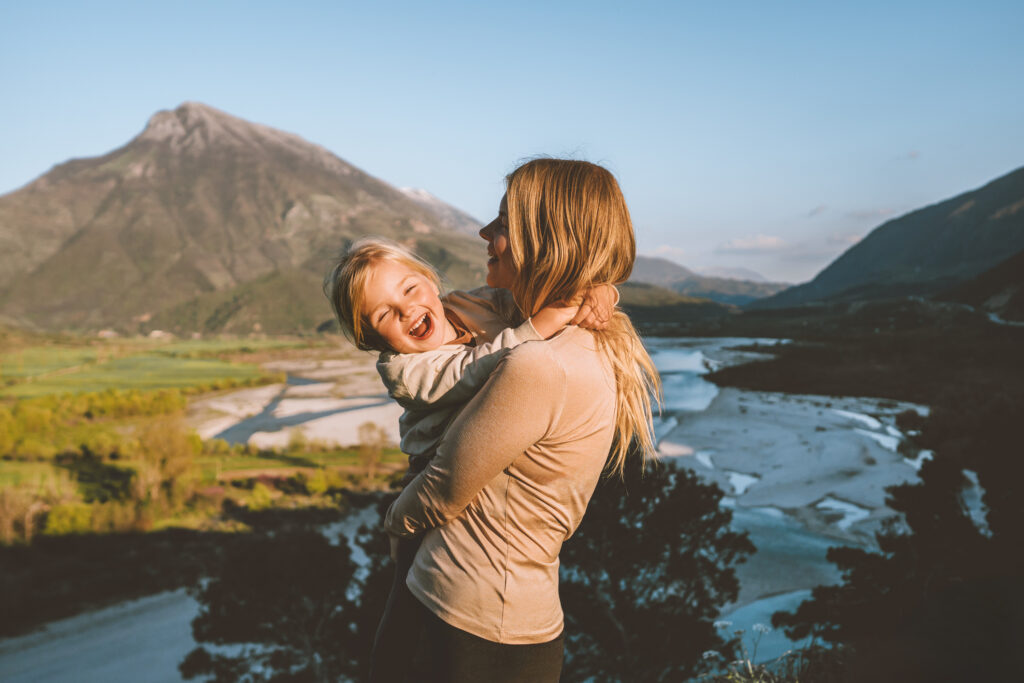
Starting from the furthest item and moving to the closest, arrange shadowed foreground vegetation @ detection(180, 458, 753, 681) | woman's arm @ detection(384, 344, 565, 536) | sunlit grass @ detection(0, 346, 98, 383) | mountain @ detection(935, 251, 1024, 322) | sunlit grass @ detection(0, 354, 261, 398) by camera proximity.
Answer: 1. sunlit grass @ detection(0, 346, 98, 383)
2. sunlit grass @ detection(0, 354, 261, 398)
3. mountain @ detection(935, 251, 1024, 322)
4. shadowed foreground vegetation @ detection(180, 458, 753, 681)
5. woman's arm @ detection(384, 344, 565, 536)

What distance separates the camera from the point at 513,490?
1.21m

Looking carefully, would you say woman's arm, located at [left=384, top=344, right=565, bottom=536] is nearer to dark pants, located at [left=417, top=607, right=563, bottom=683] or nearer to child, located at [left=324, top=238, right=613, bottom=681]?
child, located at [left=324, top=238, right=613, bottom=681]

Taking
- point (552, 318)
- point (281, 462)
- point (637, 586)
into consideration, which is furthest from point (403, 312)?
point (281, 462)

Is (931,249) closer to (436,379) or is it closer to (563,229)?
(563,229)

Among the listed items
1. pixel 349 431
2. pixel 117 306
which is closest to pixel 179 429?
pixel 349 431

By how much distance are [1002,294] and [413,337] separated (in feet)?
132

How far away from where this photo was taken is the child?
1274 millimetres

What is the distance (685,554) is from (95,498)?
3925cm

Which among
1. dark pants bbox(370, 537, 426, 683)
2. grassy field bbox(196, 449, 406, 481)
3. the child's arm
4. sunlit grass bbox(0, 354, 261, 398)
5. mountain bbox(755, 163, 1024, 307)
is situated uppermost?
mountain bbox(755, 163, 1024, 307)

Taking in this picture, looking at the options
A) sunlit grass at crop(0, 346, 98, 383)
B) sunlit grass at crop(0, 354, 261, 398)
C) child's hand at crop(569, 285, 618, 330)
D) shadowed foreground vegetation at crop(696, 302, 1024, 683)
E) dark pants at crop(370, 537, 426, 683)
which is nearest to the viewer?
child's hand at crop(569, 285, 618, 330)

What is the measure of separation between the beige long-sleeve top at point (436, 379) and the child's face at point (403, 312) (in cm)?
4

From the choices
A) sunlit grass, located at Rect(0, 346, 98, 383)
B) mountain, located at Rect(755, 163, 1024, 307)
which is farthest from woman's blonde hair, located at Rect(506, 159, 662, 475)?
sunlit grass, located at Rect(0, 346, 98, 383)

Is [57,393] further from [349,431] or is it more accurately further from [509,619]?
[509,619]

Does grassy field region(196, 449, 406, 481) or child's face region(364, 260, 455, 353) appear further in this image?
grassy field region(196, 449, 406, 481)
